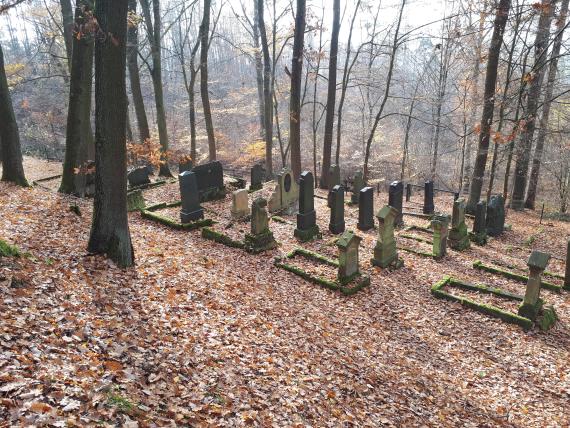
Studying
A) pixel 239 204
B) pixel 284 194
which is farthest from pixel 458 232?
pixel 239 204

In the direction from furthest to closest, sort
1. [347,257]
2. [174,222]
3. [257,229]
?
[174,222]
[257,229]
[347,257]

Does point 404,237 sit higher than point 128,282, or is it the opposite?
point 128,282

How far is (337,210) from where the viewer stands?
40.7ft

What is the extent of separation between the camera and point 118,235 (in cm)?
693

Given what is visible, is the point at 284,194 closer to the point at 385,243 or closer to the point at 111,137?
the point at 385,243

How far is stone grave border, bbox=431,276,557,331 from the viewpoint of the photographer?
8031 mm

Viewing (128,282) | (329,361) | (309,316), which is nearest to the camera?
(329,361)

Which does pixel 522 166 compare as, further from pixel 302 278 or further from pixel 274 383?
pixel 274 383

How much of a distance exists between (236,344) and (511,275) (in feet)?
24.7

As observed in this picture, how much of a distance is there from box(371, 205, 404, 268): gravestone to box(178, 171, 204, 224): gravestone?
16.8 ft

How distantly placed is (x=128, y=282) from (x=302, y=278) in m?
4.01

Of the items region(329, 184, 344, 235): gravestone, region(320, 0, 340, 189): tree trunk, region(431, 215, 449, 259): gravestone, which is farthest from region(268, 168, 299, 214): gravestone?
region(320, 0, 340, 189): tree trunk

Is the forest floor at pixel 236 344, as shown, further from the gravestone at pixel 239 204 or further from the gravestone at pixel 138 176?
the gravestone at pixel 138 176

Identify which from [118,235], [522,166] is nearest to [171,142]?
[522,166]
